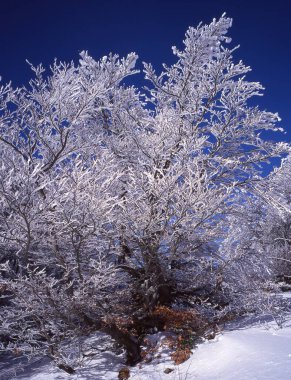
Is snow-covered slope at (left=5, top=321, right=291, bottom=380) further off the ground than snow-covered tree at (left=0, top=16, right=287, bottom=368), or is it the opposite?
snow-covered tree at (left=0, top=16, right=287, bottom=368)

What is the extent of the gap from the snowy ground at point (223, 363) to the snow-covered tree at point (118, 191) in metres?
0.59

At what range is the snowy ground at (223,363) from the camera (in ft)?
13.6

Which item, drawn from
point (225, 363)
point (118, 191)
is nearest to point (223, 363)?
point (225, 363)

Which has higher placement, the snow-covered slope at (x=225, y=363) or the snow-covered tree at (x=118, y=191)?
the snow-covered tree at (x=118, y=191)

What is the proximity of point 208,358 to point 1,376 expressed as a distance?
4757 millimetres

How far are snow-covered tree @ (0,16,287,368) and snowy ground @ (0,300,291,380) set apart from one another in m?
0.59

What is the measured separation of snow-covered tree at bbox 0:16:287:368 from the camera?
16.2ft

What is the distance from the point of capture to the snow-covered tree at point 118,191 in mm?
4930

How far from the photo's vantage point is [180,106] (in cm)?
777

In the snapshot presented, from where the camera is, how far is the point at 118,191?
6.78 m

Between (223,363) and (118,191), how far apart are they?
388 cm

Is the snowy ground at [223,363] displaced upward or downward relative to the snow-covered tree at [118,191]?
downward

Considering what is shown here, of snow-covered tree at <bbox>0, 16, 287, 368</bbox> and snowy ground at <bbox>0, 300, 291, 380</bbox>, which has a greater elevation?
snow-covered tree at <bbox>0, 16, 287, 368</bbox>

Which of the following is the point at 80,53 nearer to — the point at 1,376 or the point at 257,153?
the point at 257,153
